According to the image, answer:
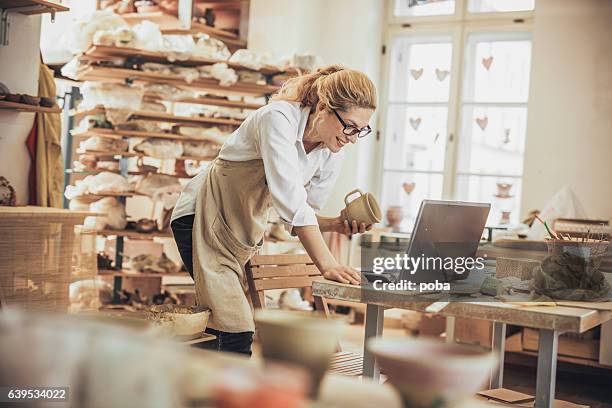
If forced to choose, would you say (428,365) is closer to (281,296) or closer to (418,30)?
(281,296)

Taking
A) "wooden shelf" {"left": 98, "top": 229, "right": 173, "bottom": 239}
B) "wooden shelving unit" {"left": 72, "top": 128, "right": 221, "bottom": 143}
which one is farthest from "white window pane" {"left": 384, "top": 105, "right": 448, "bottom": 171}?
"wooden shelf" {"left": 98, "top": 229, "right": 173, "bottom": 239}

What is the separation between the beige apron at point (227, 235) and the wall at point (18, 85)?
2518 millimetres

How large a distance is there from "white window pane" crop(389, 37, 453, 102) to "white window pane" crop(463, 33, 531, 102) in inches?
7.6

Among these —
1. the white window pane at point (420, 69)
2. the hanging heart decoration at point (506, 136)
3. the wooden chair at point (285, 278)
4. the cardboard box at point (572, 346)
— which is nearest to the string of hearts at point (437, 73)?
the white window pane at point (420, 69)

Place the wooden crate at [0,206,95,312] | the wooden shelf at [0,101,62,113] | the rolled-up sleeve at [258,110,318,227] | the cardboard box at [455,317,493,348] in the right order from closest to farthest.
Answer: the rolled-up sleeve at [258,110,318,227], the wooden crate at [0,206,95,312], the wooden shelf at [0,101,62,113], the cardboard box at [455,317,493,348]

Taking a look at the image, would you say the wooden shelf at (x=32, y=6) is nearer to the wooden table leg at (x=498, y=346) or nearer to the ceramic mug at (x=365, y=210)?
the ceramic mug at (x=365, y=210)

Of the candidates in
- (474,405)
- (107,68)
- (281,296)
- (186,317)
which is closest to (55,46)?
(107,68)

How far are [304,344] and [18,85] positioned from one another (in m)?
4.14

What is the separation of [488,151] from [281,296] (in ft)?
7.05

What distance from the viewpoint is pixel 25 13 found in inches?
177

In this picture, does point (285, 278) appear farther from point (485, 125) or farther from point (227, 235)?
point (485, 125)

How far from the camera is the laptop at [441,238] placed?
1933mm

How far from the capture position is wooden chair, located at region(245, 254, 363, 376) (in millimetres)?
2596

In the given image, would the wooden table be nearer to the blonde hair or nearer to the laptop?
the laptop
